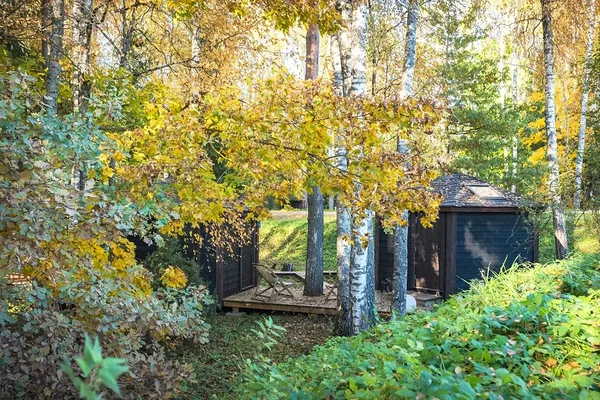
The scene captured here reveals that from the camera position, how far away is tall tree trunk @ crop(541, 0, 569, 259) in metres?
9.73

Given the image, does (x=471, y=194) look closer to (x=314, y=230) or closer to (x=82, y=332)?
(x=314, y=230)

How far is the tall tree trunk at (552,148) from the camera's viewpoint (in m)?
9.73

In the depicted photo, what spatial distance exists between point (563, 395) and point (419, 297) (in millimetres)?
9804

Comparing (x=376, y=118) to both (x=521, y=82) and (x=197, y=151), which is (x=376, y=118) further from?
(x=521, y=82)

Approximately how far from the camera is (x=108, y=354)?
3.95m

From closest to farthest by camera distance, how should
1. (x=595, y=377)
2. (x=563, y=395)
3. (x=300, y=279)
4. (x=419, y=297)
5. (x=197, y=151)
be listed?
(x=563, y=395) < (x=595, y=377) < (x=197, y=151) < (x=419, y=297) < (x=300, y=279)

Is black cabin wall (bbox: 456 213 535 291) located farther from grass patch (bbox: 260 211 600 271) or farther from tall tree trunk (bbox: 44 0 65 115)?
tall tree trunk (bbox: 44 0 65 115)

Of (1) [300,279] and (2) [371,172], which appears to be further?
(1) [300,279]

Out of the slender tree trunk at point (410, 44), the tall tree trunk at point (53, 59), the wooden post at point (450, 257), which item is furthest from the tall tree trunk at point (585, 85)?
the tall tree trunk at point (53, 59)

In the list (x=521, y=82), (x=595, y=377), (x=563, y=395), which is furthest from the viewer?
(x=521, y=82)

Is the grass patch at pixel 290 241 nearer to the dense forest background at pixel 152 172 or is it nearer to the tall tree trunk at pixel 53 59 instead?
the dense forest background at pixel 152 172

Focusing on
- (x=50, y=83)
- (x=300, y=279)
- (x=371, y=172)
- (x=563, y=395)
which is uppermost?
(x=50, y=83)

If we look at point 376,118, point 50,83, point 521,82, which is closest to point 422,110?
point 376,118

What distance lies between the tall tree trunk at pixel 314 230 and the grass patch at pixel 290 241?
6628mm
